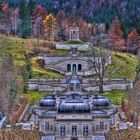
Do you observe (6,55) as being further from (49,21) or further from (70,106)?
(70,106)

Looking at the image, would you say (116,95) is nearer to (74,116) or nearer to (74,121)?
(74,116)

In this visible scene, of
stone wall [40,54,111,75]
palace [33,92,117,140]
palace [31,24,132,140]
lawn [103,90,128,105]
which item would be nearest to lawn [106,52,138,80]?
stone wall [40,54,111,75]

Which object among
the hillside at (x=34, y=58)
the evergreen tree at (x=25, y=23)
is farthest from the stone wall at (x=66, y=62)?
the evergreen tree at (x=25, y=23)

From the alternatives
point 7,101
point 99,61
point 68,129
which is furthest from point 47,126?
point 99,61

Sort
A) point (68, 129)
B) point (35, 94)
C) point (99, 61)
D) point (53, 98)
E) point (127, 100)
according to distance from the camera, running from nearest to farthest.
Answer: point (68, 129) → point (53, 98) → point (127, 100) → point (35, 94) → point (99, 61)

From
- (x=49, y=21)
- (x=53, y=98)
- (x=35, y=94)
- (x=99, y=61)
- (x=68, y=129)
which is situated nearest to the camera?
(x=68, y=129)

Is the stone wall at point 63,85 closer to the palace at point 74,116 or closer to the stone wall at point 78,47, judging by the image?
the palace at point 74,116
